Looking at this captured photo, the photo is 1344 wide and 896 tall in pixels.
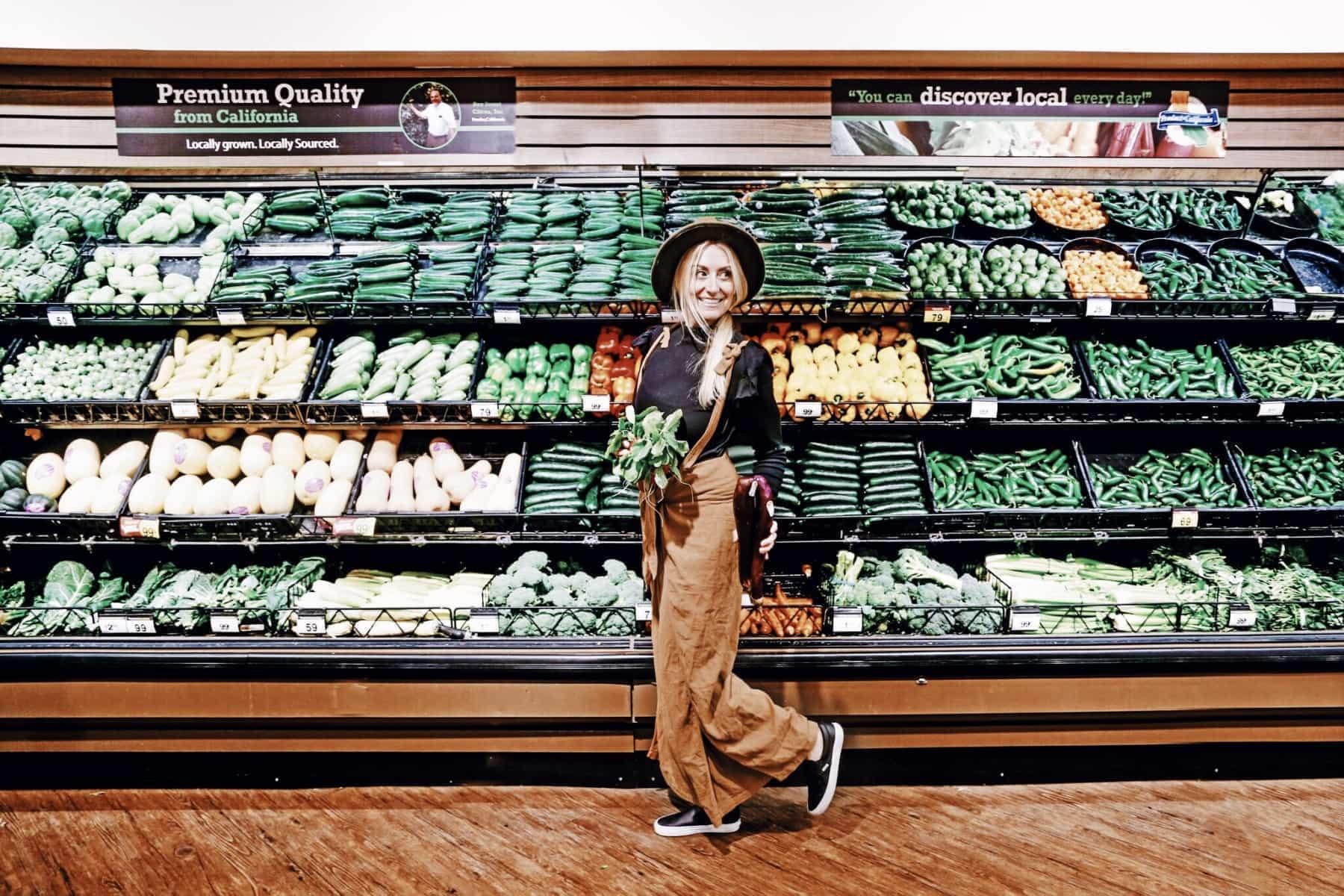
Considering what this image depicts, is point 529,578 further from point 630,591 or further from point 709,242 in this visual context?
point 709,242

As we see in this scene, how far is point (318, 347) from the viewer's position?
3564 millimetres

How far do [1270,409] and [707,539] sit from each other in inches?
95.4

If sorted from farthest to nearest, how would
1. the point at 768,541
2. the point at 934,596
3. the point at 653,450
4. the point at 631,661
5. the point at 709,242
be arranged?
1. the point at 934,596
2. the point at 631,661
3. the point at 768,541
4. the point at 709,242
5. the point at 653,450

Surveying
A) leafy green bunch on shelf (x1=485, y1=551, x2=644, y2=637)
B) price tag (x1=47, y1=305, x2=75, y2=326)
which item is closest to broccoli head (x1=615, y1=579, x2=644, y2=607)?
leafy green bunch on shelf (x1=485, y1=551, x2=644, y2=637)

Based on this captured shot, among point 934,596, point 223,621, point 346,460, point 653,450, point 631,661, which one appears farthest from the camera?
point 346,460

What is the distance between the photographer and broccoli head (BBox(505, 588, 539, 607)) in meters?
3.18

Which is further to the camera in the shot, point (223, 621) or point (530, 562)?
point (530, 562)

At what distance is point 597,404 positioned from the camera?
10.4 feet

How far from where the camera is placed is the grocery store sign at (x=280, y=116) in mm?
3195

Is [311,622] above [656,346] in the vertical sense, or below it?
below

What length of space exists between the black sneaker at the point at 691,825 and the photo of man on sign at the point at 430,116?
2.70 metres

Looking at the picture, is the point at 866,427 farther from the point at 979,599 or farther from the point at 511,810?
the point at 511,810

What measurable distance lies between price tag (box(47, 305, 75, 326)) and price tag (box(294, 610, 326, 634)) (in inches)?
60.0

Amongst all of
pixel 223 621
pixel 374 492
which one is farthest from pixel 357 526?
pixel 223 621
